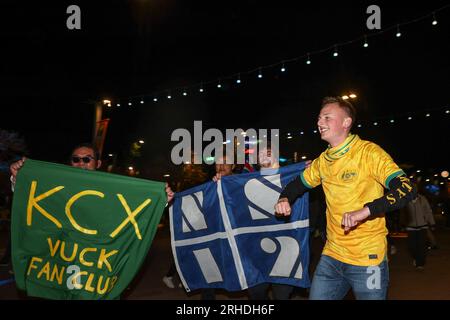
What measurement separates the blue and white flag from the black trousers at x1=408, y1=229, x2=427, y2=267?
206 inches

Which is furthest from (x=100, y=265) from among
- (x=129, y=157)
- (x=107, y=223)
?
(x=129, y=157)

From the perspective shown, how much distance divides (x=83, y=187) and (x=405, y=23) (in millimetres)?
8496

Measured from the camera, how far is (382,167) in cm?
299

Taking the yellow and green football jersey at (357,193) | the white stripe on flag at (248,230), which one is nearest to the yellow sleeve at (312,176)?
the yellow and green football jersey at (357,193)

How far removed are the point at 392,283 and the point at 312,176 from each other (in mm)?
4887

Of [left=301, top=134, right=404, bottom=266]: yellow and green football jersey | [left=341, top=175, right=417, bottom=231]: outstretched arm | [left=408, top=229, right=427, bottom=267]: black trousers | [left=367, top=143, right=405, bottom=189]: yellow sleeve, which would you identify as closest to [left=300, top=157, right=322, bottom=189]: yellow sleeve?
[left=301, top=134, right=404, bottom=266]: yellow and green football jersey

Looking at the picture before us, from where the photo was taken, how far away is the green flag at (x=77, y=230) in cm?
342

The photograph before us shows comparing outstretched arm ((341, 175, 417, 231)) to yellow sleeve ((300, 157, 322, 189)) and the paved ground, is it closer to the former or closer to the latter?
yellow sleeve ((300, 157, 322, 189))

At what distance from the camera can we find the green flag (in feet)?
11.2

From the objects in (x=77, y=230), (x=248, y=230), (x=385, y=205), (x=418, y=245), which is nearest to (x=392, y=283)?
(x=418, y=245)

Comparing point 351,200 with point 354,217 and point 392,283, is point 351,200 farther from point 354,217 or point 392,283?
point 392,283

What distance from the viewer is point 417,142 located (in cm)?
3994

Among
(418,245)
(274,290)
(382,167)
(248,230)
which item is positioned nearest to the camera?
(382,167)
